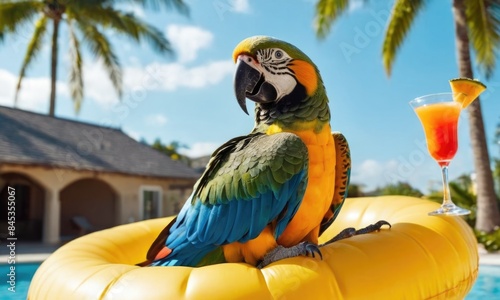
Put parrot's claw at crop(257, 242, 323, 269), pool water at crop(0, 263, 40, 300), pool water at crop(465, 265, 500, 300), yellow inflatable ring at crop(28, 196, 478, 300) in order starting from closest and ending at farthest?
yellow inflatable ring at crop(28, 196, 478, 300) → parrot's claw at crop(257, 242, 323, 269) → pool water at crop(465, 265, 500, 300) → pool water at crop(0, 263, 40, 300)

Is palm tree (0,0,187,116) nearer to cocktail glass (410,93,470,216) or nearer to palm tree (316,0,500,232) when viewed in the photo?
palm tree (316,0,500,232)

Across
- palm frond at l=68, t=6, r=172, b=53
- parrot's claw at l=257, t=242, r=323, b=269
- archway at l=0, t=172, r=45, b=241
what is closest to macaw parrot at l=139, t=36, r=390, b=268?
parrot's claw at l=257, t=242, r=323, b=269

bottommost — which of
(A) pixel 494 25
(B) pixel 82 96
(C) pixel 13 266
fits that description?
(C) pixel 13 266

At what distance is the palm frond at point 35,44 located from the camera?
13281 mm

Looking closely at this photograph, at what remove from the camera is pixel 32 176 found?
949cm

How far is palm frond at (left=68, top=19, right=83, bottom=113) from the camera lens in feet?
43.5

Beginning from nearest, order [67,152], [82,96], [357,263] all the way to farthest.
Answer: [357,263] → [67,152] → [82,96]

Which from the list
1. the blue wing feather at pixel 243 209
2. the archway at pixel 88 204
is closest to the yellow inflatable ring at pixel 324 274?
the blue wing feather at pixel 243 209

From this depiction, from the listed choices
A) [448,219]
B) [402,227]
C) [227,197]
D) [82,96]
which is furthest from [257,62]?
[82,96]

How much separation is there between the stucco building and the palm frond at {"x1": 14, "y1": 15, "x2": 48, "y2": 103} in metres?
2.13

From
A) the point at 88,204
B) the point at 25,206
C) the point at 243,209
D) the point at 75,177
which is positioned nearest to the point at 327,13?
the point at 75,177

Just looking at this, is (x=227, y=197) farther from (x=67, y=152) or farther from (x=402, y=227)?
(x=67, y=152)

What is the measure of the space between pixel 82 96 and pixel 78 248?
12.2 metres

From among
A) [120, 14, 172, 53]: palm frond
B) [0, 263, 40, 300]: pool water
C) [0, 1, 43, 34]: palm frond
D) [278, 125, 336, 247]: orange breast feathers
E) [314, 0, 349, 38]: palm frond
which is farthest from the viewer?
[120, 14, 172, 53]: palm frond
